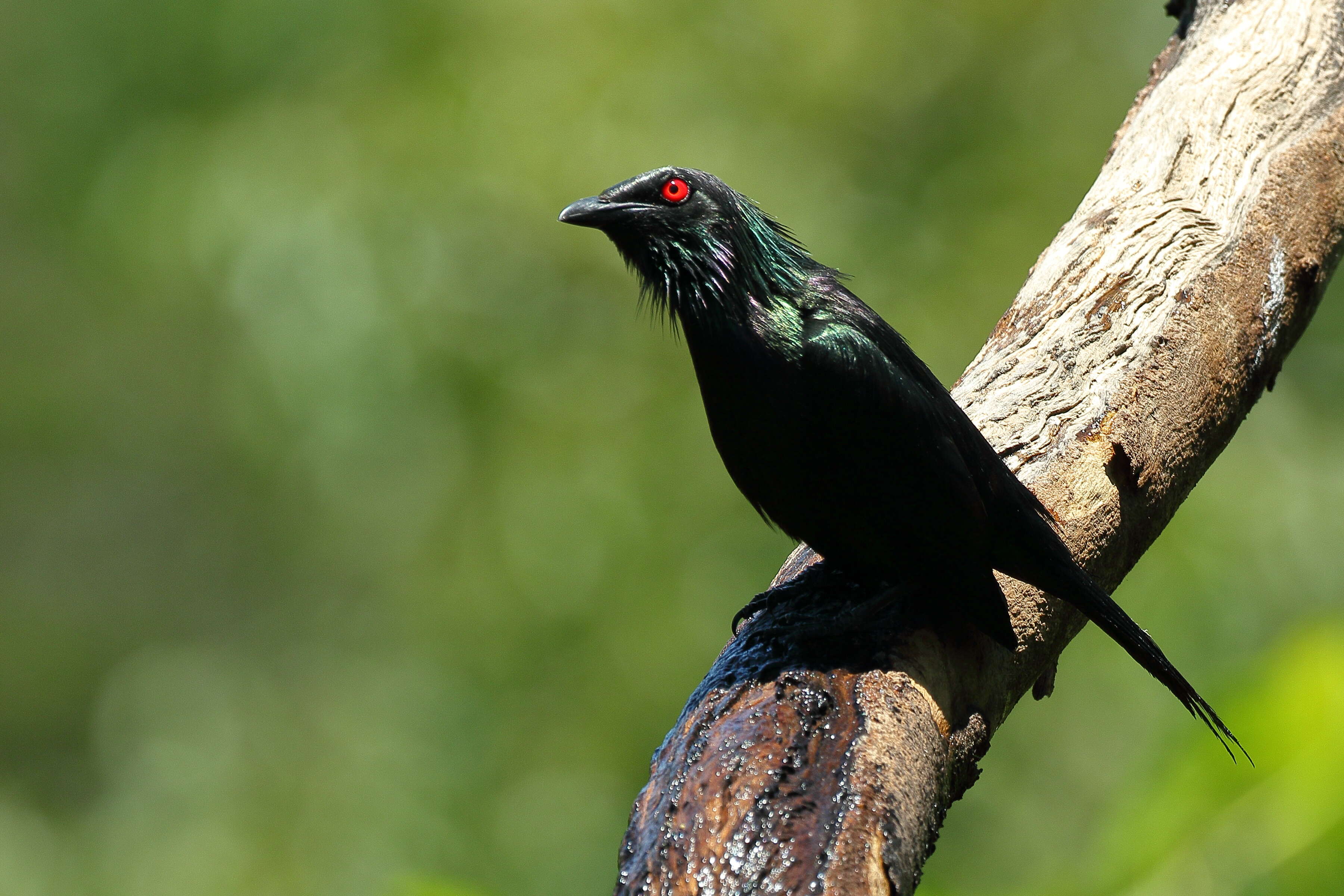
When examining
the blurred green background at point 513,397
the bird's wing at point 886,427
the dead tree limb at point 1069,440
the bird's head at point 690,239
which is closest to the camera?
the dead tree limb at point 1069,440

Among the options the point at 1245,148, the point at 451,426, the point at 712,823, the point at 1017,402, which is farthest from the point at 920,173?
the point at 712,823

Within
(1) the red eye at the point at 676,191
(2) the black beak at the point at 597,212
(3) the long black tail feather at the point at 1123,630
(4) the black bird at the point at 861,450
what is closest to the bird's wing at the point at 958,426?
(4) the black bird at the point at 861,450

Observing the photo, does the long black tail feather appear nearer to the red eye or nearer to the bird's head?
the bird's head

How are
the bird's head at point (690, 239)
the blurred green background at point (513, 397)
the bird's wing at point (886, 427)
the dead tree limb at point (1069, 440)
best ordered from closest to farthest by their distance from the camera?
the dead tree limb at point (1069, 440)
the bird's wing at point (886, 427)
the bird's head at point (690, 239)
the blurred green background at point (513, 397)

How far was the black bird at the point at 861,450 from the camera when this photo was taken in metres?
2.62

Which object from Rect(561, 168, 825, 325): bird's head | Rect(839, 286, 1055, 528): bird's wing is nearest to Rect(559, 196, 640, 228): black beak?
Rect(561, 168, 825, 325): bird's head

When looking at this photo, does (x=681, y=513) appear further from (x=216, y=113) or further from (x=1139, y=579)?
(x=216, y=113)

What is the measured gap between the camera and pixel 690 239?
9.25ft

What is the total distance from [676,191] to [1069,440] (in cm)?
109

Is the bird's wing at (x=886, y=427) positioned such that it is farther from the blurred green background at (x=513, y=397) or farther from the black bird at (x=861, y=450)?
the blurred green background at (x=513, y=397)

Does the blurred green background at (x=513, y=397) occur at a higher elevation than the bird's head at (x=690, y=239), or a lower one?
higher

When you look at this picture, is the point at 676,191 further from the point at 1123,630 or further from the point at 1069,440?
the point at 1123,630

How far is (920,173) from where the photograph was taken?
925cm

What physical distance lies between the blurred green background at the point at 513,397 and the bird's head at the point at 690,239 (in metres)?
4.60
